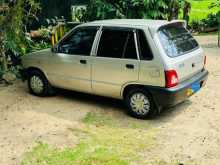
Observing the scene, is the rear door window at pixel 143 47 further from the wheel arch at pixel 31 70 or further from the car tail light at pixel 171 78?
the wheel arch at pixel 31 70

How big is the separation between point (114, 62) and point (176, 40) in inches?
48.0

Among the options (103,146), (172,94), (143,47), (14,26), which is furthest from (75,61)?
(14,26)

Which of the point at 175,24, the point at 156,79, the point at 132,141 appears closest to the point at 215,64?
the point at 175,24

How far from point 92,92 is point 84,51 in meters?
0.83

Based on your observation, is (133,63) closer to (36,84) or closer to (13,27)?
(36,84)

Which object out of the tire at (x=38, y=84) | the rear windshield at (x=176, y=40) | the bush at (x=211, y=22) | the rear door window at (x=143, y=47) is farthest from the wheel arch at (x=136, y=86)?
the bush at (x=211, y=22)

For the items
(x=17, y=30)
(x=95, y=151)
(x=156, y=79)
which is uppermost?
(x=17, y=30)

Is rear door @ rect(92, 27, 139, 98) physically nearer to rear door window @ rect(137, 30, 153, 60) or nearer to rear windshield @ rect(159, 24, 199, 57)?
rear door window @ rect(137, 30, 153, 60)

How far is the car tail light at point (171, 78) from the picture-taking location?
7320 mm

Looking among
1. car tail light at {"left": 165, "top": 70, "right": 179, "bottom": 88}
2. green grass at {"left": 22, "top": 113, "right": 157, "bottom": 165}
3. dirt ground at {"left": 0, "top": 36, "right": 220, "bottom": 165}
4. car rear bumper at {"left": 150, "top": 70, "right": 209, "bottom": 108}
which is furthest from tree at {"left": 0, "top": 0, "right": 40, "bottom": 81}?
car tail light at {"left": 165, "top": 70, "right": 179, "bottom": 88}

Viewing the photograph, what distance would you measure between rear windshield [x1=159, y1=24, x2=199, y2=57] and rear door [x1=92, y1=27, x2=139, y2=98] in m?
0.56

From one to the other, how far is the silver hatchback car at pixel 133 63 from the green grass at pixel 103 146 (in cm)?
59

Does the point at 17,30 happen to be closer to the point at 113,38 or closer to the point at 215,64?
the point at 113,38

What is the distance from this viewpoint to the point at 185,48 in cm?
793
